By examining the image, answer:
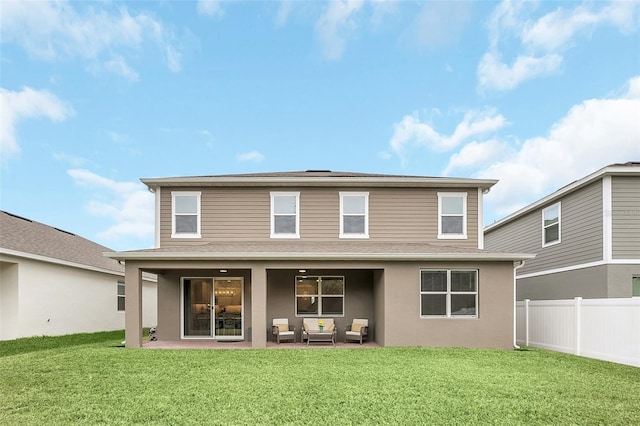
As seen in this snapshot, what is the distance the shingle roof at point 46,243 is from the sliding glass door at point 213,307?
4042 mm

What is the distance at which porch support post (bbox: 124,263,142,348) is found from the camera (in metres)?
11.5

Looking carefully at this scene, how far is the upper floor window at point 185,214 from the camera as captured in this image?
540 inches

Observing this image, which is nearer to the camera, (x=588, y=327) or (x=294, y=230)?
(x=588, y=327)

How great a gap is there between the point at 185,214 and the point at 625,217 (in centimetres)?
1355

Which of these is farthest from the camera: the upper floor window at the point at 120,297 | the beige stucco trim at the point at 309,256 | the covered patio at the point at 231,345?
the upper floor window at the point at 120,297

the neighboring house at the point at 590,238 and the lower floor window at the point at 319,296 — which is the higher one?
the neighboring house at the point at 590,238

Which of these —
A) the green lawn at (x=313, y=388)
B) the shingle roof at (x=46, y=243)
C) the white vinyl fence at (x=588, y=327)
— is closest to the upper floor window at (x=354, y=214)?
the green lawn at (x=313, y=388)

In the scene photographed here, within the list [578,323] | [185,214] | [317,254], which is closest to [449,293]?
[578,323]

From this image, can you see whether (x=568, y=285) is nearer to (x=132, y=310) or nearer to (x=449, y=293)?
(x=449, y=293)

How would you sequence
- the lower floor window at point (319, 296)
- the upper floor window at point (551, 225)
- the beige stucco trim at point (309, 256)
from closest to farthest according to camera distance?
the beige stucco trim at point (309, 256) → the lower floor window at point (319, 296) → the upper floor window at point (551, 225)

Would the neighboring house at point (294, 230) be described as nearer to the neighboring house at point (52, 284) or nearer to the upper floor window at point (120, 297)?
the neighboring house at point (52, 284)

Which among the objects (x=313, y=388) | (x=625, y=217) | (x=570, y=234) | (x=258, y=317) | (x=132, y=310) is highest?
(x=625, y=217)

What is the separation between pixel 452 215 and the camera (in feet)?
45.4

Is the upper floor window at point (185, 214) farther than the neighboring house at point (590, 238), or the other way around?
the upper floor window at point (185, 214)
